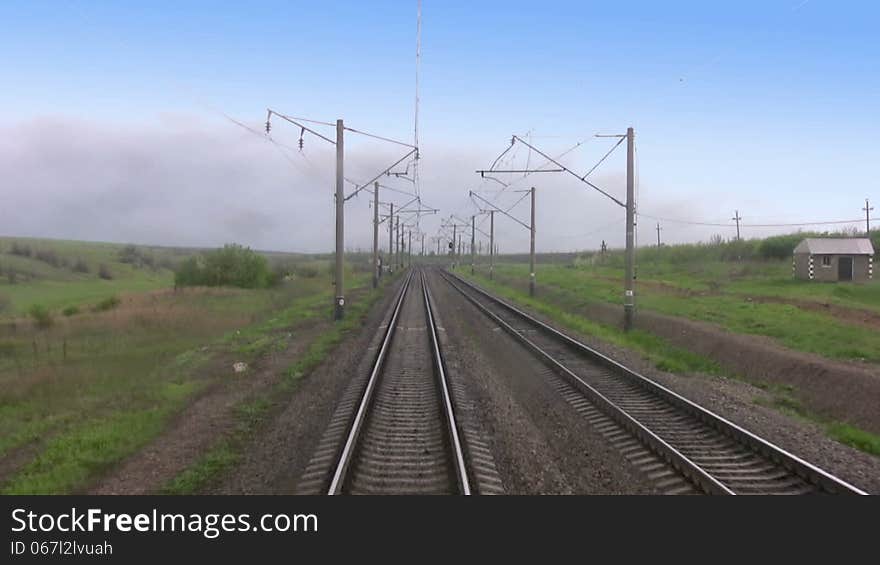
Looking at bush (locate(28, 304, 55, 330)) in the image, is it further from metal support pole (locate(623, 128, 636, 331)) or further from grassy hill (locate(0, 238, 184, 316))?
metal support pole (locate(623, 128, 636, 331))

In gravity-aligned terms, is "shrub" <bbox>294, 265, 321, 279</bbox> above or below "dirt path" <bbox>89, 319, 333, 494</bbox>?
above

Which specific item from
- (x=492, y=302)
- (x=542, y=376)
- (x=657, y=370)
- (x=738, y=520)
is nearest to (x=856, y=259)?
(x=492, y=302)

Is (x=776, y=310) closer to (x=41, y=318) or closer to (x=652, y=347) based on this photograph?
(x=652, y=347)

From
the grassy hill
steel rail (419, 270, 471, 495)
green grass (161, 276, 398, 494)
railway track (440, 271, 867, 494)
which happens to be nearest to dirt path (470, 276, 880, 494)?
railway track (440, 271, 867, 494)

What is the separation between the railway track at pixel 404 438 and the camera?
24.4ft

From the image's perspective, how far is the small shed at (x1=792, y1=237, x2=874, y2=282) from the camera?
133 feet

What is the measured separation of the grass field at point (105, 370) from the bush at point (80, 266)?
139ft

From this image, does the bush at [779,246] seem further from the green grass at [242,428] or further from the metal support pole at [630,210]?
the green grass at [242,428]

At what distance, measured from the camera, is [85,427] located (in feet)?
35.9

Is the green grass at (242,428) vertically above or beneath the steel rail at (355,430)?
beneath

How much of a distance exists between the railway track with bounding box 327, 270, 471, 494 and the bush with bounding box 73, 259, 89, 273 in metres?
75.6

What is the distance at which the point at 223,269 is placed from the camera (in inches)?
2108

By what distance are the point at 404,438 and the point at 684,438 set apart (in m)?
4.49

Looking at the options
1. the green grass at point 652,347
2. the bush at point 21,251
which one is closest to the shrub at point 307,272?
the bush at point 21,251
